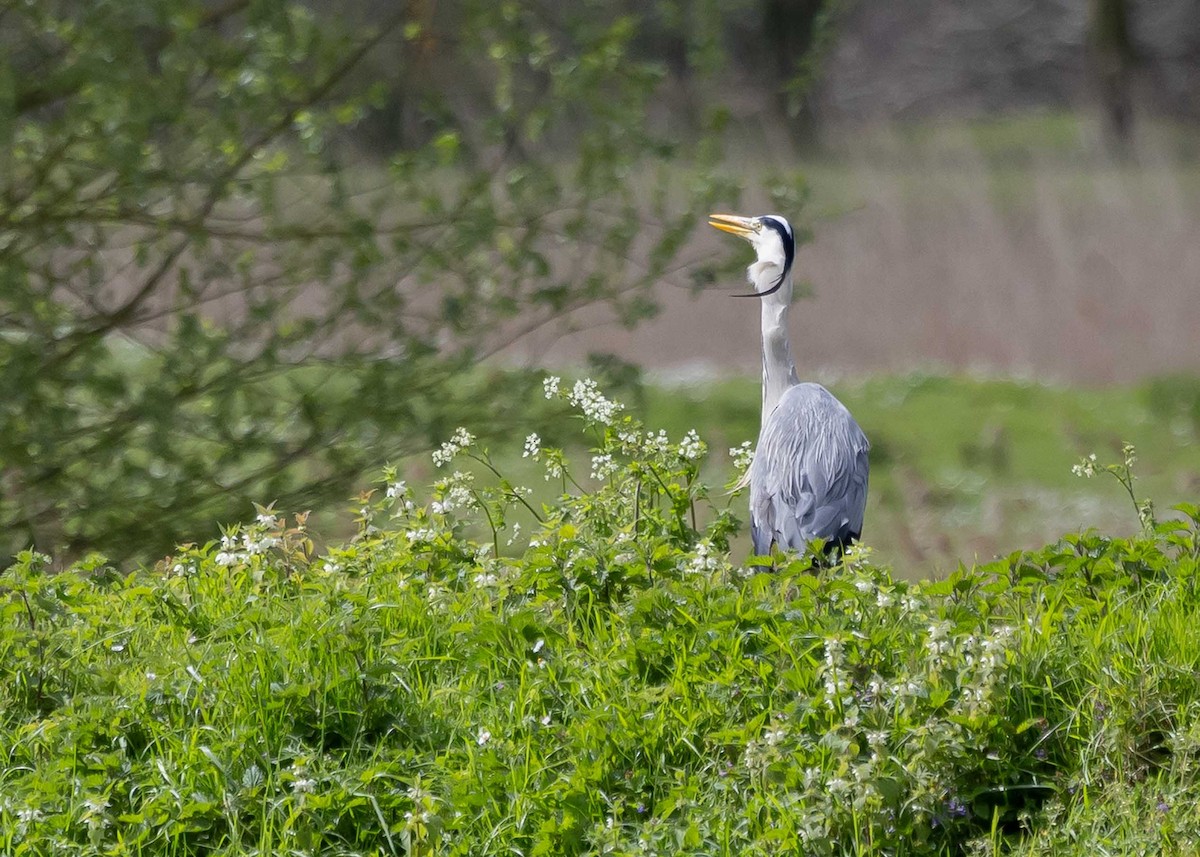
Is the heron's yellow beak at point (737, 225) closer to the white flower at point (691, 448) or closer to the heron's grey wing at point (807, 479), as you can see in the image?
the heron's grey wing at point (807, 479)

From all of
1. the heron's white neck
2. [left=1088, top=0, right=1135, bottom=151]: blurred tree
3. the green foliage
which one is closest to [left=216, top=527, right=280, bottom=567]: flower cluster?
the green foliage

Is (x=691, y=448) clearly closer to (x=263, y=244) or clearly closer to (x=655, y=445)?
(x=655, y=445)

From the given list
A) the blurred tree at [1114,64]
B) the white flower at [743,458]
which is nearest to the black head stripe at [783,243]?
the white flower at [743,458]

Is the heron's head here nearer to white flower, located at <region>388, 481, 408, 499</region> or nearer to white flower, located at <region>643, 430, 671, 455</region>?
white flower, located at <region>643, 430, 671, 455</region>

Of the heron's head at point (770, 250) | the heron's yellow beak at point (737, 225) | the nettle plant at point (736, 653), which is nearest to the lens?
the nettle plant at point (736, 653)

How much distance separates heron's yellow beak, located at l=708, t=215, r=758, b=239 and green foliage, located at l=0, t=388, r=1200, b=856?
1.14m

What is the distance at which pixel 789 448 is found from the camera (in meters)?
4.94

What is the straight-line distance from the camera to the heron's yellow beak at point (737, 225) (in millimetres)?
5238

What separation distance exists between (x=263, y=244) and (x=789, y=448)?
7.38 ft

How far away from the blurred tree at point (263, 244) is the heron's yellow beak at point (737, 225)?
20 cm

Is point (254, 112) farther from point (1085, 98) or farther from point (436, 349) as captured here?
point (1085, 98)

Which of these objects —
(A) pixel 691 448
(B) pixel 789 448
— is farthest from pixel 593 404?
(B) pixel 789 448

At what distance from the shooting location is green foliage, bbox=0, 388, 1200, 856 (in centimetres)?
341

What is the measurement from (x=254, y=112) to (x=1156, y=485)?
6573 mm
